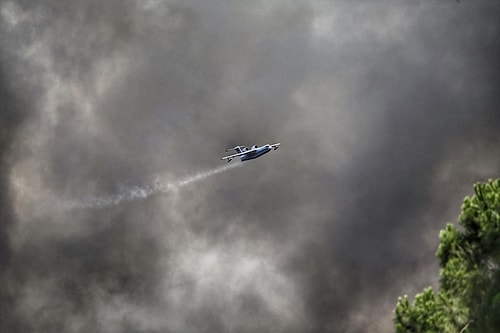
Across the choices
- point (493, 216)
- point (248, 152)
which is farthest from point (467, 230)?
point (248, 152)

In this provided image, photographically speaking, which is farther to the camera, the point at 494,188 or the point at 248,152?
the point at 248,152

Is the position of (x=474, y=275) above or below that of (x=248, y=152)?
below

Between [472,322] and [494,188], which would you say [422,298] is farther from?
[494,188]

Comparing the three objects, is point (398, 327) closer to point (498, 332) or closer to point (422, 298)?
point (422, 298)

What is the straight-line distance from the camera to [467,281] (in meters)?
97.6

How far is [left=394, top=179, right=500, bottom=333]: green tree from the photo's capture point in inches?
3696

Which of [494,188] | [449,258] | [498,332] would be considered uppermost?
[494,188]

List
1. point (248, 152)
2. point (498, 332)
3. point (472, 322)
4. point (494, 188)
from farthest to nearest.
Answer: point (248, 152)
point (494, 188)
point (472, 322)
point (498, 332)

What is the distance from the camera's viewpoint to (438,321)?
94.3 meters

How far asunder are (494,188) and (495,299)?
18500mm

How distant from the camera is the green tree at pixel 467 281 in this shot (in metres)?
93.9

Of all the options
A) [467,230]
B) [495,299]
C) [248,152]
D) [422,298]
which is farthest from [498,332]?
[248,152]

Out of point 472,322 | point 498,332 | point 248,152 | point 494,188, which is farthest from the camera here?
point 248,152

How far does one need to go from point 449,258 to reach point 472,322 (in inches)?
399
